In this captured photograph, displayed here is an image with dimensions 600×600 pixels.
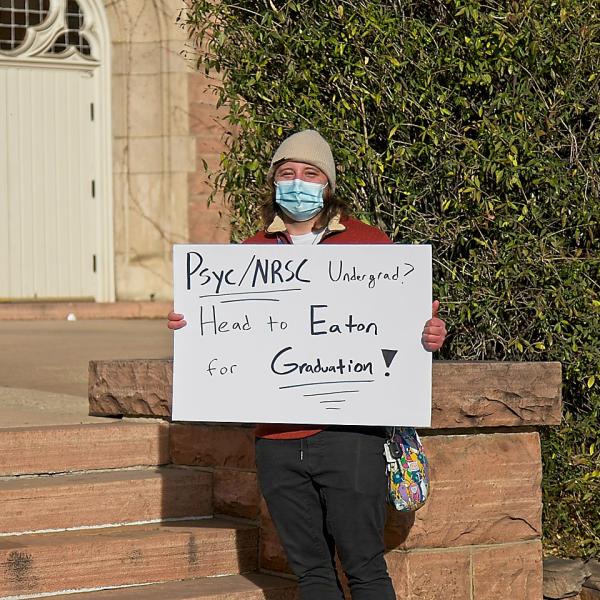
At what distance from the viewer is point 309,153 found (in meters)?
4.48

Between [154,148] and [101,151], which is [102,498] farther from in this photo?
[101,151]

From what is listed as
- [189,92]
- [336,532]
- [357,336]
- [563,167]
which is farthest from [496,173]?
[189,92]

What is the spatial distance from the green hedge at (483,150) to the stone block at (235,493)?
112 cm

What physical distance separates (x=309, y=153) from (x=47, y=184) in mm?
9784

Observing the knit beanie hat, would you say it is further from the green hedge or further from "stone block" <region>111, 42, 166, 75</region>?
"stone block" <region>111, 42, 166, 75</region>

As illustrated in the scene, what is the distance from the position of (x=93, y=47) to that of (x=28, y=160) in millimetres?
1301

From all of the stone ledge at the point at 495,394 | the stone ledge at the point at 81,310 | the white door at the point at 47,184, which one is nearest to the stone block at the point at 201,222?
the stone ledge at the point at 81,310

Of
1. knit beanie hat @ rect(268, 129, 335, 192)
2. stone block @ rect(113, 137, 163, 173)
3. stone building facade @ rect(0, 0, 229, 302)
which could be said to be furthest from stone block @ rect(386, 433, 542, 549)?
stone block @ rect(113, 137, 163, 173)

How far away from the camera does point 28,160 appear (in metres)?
13.8

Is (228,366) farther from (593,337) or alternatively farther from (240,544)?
(593,337)

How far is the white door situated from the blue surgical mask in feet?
31.4

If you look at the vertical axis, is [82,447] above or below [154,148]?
below

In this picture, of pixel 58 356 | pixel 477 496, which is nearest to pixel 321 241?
pixel 477 496

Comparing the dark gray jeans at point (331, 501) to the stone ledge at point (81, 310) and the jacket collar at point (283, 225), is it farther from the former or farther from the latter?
the stone ledge at point (81, 310)
